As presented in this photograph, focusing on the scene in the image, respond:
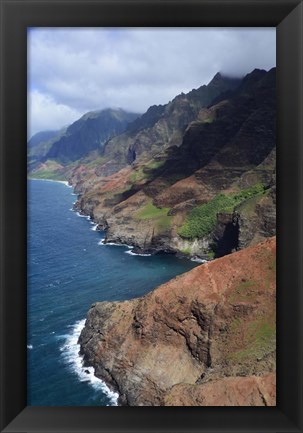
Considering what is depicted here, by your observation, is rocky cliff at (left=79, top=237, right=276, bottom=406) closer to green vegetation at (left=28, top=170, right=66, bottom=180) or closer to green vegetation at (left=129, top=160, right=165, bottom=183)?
green vegetation at (left=129, top=160, right=165, bottom=183)

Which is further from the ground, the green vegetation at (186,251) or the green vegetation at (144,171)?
the green vegetation at (144,171)

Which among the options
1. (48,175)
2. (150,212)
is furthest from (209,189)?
(48,175)

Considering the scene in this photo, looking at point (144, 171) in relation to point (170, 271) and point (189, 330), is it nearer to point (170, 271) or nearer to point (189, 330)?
point (170, 271)

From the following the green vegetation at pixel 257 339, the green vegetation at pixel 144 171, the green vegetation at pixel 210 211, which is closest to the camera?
the green vegetation at pixel 257 339

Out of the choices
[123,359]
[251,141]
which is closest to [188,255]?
[251,141]

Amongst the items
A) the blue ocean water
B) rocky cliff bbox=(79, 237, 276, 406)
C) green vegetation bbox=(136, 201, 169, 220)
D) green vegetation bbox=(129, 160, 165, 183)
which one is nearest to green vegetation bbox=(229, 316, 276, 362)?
rocky cliff bbox=(79, 237, 276, 406)

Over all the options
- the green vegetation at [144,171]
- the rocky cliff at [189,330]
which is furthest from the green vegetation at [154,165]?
the rocky cliff at [189,330]

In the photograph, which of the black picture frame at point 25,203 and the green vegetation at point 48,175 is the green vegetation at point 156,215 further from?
the green vegetation at point 48,175
